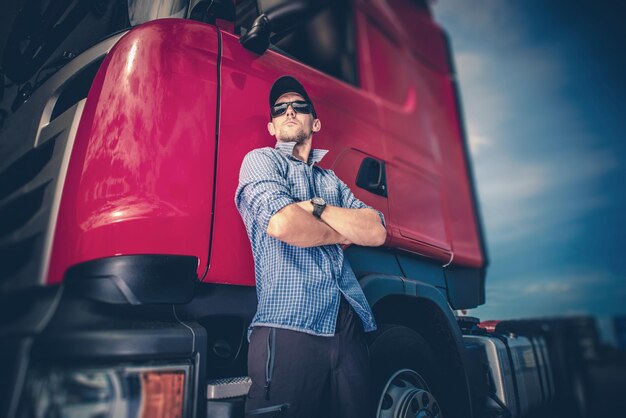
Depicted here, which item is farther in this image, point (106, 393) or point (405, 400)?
point (405, 400)

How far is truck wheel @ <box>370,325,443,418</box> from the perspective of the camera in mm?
1584

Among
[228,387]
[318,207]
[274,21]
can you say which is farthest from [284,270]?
[274,21]

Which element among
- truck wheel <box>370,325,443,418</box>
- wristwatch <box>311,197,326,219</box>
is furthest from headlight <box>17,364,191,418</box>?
truck wheel <box>370,325,443,418</box>

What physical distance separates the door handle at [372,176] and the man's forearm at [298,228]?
1.86ft

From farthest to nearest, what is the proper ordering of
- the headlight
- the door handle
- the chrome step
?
the door handle
the chrome step
the headlight

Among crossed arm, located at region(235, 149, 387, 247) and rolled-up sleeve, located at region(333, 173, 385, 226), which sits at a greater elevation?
rolled-up sleeve, located at region(333, 173, 385, 226)

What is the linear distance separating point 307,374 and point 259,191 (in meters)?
0.59

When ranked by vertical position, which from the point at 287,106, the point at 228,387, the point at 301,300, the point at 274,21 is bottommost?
the point at 228,387

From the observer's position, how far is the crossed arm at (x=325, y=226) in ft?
4.22

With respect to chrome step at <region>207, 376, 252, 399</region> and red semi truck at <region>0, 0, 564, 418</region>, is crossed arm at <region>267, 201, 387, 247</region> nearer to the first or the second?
red semi truck at <region>0, 0, 564, 418</region>

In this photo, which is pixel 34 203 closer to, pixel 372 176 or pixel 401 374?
pixel 372 176

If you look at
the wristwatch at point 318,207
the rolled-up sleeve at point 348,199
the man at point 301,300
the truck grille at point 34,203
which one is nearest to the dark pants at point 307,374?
the man at point 301,300

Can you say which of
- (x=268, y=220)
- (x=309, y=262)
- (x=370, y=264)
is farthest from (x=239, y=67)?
(x=370, y=264)

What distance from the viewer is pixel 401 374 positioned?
1.72m
